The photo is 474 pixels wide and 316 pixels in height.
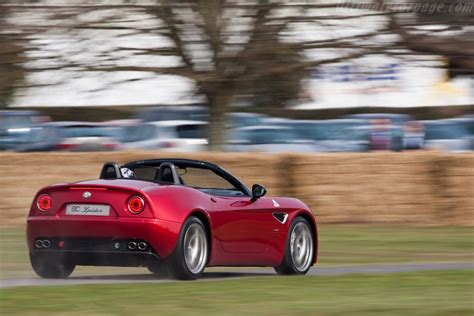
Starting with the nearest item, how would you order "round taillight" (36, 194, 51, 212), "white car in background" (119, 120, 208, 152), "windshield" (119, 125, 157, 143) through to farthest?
"round taillight" (36, 194, 51, 212), "white car in background" (119, 120, 208, 152), "windshield" (119, 125, 157, 143)

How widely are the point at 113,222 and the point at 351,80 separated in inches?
433

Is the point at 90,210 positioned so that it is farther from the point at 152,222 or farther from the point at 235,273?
the point at 235,273

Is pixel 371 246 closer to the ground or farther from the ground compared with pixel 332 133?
closer to the ground

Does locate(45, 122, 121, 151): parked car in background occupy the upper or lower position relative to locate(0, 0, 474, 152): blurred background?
lower

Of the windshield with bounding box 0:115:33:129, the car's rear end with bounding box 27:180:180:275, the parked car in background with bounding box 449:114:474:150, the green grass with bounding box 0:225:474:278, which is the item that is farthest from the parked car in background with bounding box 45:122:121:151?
the car's rear end with bounding box 27:180:180:275

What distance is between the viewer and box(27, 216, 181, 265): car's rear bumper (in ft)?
31.5

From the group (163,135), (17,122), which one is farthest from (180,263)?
(17,122)

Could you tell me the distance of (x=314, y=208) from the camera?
1933cm

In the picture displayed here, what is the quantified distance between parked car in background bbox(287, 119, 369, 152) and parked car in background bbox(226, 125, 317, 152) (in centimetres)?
35

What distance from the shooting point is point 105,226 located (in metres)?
9.63

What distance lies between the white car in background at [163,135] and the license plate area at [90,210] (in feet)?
71.5

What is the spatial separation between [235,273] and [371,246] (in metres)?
4.42

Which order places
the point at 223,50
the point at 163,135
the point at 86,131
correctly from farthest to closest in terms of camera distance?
1. the point at 86,131
2. the point at 163,135
3. the point at 223,50

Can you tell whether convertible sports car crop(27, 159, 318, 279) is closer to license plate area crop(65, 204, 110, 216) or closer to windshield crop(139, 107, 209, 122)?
license plate area crop(65, 204, 110, 216)
